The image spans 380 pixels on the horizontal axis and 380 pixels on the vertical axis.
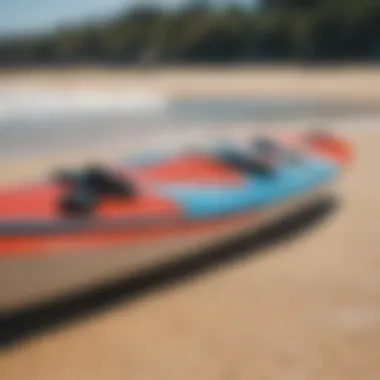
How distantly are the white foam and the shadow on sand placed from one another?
1509 millimetres

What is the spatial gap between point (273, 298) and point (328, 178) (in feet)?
1.66

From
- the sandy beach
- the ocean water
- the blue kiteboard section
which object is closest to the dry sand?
the ocean water

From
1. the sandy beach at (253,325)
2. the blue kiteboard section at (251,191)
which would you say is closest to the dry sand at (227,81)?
the blue kiteboard section at (251,191)

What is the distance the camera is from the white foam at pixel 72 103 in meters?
2.79

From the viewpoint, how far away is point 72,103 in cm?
305

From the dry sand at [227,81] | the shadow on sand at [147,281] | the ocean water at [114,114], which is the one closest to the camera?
the shadow on sand at [147,281]

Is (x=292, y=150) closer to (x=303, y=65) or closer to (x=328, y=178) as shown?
(x=328, y=178)

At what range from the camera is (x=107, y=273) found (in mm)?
1164

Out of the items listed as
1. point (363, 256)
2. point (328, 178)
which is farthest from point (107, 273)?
point (328, 178)

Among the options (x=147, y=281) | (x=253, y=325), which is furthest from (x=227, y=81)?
(x=253, y=325)

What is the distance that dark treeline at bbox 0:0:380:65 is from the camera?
2.20 meters

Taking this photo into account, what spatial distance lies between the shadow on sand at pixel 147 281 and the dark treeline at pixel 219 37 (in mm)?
845

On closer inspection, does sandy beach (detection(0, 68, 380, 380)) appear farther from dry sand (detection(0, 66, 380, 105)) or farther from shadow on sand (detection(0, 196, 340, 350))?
dry sand (detection(0, 66, 380, 105))

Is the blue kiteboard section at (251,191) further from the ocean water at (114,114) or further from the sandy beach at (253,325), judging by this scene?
the ocean water at (114,114)
